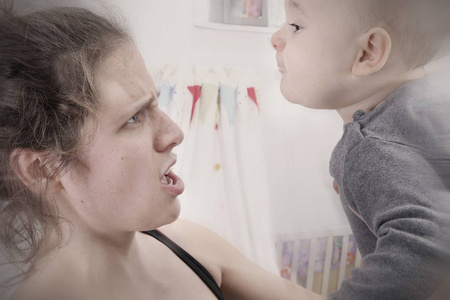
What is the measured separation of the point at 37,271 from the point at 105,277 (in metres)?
0.07

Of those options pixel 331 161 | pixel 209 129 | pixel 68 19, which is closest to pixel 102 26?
pixel 68 19

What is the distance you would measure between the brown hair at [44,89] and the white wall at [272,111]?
0.04 metres

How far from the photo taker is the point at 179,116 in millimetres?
471

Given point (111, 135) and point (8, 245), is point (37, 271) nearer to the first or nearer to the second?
point (8, 245)

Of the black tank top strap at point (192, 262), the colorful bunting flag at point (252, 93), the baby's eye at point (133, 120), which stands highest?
the colorful bunting flag at point (252, 93)

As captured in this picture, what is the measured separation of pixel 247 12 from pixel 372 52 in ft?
0.46

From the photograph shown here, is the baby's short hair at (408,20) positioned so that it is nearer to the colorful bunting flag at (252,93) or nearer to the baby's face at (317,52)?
the baby's face at (317,52)

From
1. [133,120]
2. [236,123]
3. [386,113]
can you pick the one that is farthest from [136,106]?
[386,113]

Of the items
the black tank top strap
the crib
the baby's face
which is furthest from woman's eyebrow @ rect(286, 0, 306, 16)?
the black tank top strap

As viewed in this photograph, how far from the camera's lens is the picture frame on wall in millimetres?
391

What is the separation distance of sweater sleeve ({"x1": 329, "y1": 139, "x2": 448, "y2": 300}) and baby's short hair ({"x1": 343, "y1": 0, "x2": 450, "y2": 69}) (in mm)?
76

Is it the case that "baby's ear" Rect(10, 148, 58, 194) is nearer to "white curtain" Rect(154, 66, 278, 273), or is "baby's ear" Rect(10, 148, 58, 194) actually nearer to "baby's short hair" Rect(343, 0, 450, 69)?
"white curtain" Rect(154, 66, 278, 273)

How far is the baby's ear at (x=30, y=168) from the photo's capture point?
0.37m

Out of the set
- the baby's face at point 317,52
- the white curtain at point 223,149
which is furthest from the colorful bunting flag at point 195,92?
the baby's face at point 317,52
